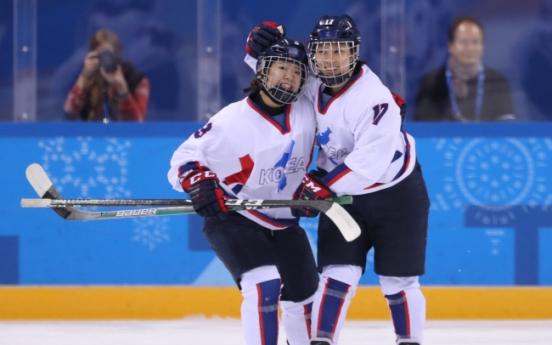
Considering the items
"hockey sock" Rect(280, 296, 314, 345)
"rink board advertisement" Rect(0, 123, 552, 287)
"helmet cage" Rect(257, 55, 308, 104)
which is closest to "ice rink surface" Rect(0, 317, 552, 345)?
"rink board advertisement" Rect(0, 123, 552, 287)

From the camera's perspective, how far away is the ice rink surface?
11.7 ft

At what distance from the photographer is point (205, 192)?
2578 millimetres

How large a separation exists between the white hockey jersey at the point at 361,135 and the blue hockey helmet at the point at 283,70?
10 cm

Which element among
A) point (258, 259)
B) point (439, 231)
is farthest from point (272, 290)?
point (439, 231)

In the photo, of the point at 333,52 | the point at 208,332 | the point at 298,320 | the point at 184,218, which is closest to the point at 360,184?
the point at 333,52

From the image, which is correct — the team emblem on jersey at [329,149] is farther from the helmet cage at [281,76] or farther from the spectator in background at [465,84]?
the spectator in background at [465,84]

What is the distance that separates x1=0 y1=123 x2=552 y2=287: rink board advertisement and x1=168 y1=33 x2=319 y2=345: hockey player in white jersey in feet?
4.50

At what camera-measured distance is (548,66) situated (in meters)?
4.34

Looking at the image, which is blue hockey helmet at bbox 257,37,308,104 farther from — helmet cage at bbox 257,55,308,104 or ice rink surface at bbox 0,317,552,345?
ice rink surface at bbox 0,317,552,345

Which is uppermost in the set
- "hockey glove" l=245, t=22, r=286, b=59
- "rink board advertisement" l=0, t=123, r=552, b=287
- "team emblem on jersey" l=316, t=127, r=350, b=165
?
"hockey glove" l=245, t=22, r=286, b=59

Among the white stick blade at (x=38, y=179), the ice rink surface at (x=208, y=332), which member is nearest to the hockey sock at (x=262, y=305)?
the white stick blade at (x=38, y=179)

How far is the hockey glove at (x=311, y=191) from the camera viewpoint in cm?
261

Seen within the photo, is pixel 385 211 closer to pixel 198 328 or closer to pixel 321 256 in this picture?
pixel 321 256

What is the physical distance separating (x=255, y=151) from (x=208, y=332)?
1.33 meters
